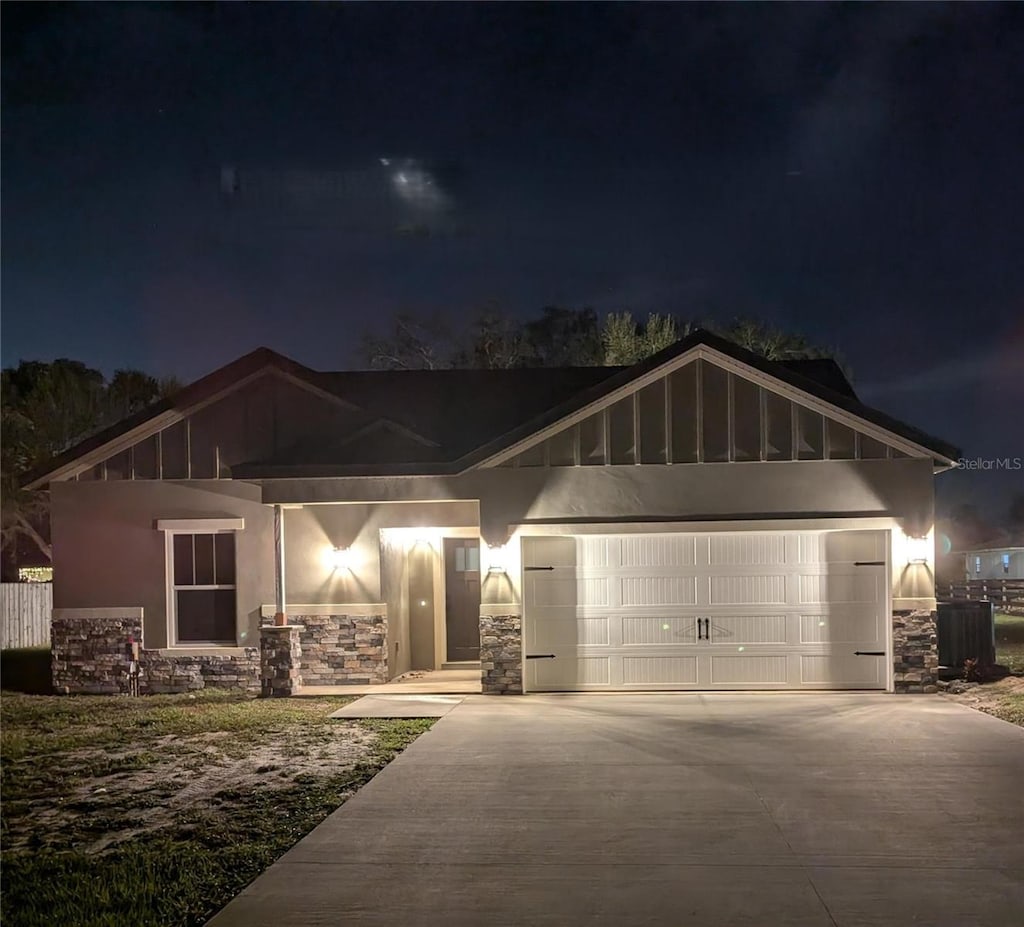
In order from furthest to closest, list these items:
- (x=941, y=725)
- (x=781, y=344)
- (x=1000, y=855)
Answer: (x=781, y=344) → (x=941, y=725) → (x=1000, y=855)

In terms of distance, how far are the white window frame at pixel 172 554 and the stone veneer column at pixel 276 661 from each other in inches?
41.8

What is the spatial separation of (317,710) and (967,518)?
7968 cm

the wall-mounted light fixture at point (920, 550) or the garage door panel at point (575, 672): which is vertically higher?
the wall-mounted light fixture at point (920, 550)

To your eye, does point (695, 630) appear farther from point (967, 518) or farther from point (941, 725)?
point (967, 518)

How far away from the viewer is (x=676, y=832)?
712 cm

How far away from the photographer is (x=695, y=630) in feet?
44.6

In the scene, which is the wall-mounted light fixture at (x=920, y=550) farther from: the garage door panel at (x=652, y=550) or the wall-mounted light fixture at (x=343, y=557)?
the wall-mounted light fixture at (x=343, y=557)

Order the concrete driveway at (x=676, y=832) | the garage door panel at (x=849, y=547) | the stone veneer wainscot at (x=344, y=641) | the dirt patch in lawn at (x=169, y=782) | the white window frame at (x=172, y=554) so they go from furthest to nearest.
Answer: the white window frame at (x=172, y=554) < the stone veneer wainscot at (x=344, y=641) < the garage door panel at (x=849, y=547) < the dirt patch in lawn at (x=169, y=782) < the concrete driveway at (x=676, y=832)

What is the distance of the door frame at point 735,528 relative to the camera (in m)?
13.2

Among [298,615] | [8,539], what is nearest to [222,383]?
[298,615]

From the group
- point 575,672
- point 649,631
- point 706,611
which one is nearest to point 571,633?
point 575,672

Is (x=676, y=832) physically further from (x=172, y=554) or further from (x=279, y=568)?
(x=172, y=554)

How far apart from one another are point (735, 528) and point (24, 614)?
18.3 meters

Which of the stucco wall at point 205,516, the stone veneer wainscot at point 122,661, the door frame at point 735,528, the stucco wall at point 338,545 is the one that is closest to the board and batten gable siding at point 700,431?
the door frame at point 735,528
